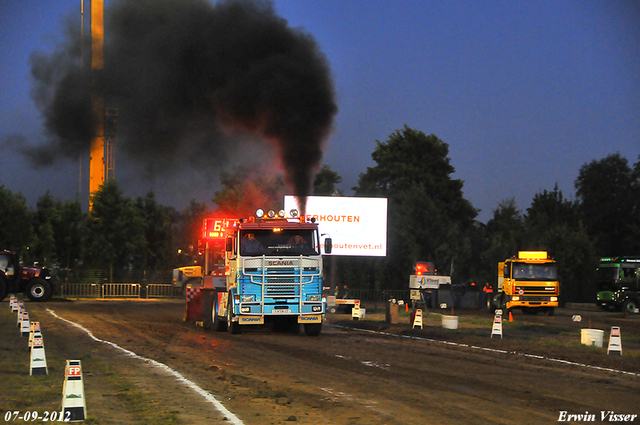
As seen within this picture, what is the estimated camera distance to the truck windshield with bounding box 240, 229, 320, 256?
20.4 meters

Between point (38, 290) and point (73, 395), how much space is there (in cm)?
3406

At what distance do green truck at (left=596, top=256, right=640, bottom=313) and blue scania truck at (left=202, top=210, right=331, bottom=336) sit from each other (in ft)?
91.2

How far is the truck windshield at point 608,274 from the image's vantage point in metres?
44.0

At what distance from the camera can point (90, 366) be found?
13195 millimetres

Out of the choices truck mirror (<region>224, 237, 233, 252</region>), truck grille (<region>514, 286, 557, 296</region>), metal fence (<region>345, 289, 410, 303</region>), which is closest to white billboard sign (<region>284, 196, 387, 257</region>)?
truck grille (<region>514, 286, 557, 296</region>)

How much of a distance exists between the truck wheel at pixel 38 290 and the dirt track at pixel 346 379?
2000 centimetres

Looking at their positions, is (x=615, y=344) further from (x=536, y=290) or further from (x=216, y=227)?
(x=536, y=290)

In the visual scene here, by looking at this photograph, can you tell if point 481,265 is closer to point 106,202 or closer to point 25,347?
point 106,202

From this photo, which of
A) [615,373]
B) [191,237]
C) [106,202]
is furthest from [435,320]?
[191,237]

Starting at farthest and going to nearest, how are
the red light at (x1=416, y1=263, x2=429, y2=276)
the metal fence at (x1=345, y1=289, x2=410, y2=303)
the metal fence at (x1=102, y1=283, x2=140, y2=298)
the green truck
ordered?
1. the metal fence at (x1=345, y1=289, x2=410, y2=303)
2. the metal fence at (x1=102, y1=283, x2=140, y2=298)
3. the red light at (x1=416, y1=263, x2=429, y2=276)
4. the green truck

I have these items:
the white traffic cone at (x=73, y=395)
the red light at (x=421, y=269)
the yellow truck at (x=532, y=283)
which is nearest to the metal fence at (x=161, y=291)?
the red light at (x=421, y=269)

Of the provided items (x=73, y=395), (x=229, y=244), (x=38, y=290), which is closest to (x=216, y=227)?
(x=229, y=244)

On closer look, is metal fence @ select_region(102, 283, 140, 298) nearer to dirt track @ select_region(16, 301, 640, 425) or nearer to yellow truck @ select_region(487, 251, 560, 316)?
yellow truck @ select_region(487, 251, 560, 316)

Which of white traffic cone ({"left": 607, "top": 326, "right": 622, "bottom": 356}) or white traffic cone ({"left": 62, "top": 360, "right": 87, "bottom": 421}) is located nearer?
white traffic cone ({"left": 62, "top": 360, "right": 87, "bottom": 421})
